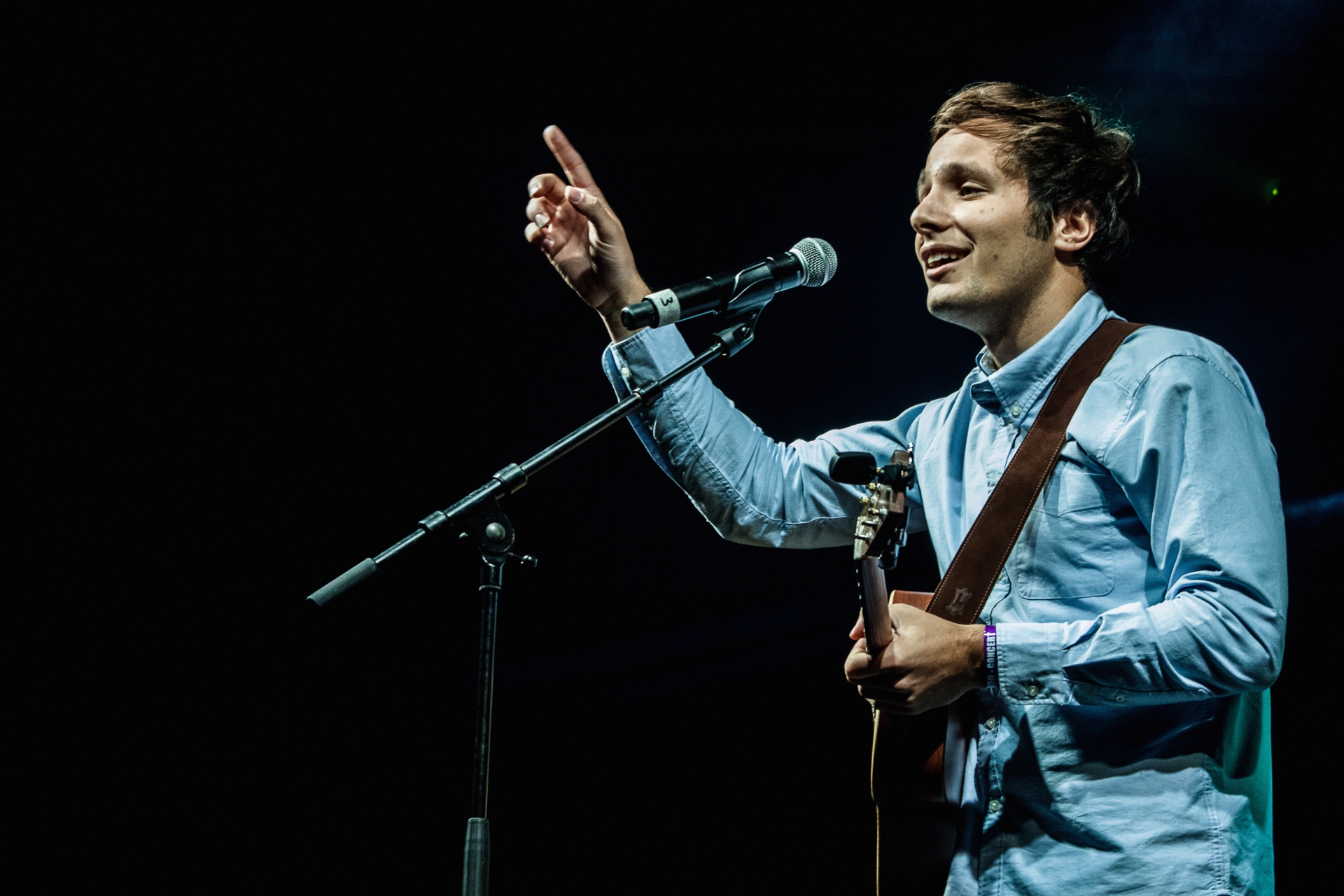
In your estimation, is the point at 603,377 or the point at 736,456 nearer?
the point at 736,456

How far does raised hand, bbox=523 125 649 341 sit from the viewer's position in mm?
1849

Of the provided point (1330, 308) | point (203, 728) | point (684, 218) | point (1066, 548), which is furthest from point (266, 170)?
point (1330, 308)

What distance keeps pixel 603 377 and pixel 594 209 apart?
163cm

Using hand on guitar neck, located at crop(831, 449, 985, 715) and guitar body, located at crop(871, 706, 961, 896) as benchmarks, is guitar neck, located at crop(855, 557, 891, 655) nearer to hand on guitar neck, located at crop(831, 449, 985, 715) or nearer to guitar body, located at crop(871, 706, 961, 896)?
hand on guitar neck, located at crop(831, 449, 985, 715)

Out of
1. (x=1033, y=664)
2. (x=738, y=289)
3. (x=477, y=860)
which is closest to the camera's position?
(x=477, y=860)

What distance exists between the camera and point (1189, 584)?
1421 mm

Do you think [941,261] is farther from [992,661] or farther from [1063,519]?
[992,661]

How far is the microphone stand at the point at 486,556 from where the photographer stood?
1.36m

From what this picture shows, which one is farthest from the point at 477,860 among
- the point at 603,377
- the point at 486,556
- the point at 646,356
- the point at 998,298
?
the point at 603,377

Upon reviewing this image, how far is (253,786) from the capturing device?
290 cm

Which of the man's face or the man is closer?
the man

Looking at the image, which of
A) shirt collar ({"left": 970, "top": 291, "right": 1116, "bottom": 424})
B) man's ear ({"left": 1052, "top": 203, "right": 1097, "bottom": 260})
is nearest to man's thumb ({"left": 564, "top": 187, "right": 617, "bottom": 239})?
shirt collar ({"left": 970, "top": 291, "right": 1116, "bottom": 424})

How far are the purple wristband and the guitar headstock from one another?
19cm

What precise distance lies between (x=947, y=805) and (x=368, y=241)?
8.25ft
